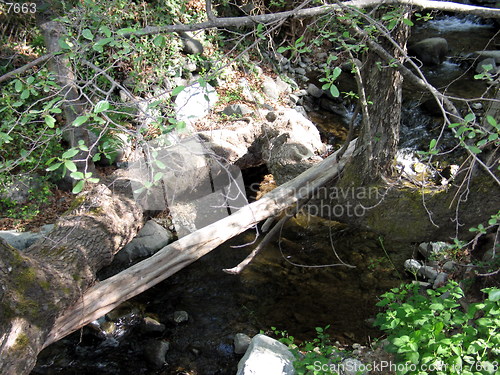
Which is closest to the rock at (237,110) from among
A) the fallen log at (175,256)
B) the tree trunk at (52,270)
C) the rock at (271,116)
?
the rock at (271,116)

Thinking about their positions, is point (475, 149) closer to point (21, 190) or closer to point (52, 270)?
point (52, 270)

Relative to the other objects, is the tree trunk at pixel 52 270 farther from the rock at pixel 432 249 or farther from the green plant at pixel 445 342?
the rock at pixel 432 249

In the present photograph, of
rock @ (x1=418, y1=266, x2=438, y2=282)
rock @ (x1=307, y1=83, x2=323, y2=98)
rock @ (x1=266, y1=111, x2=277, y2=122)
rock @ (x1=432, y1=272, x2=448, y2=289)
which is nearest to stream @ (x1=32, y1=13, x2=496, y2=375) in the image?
rock @ (x1=418, y1=266, x2=438, y2=282)

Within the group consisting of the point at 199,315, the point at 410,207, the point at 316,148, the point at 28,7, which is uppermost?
the point at 28,7

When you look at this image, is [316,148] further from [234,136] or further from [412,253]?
[412,253]

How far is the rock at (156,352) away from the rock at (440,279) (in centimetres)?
290

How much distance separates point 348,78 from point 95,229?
680 centimetres

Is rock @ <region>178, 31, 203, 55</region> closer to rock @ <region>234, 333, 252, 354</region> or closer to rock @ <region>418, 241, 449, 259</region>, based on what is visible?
rock @ <region>418, 241, 449, 259</region>

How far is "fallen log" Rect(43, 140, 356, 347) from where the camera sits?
11.6 feet

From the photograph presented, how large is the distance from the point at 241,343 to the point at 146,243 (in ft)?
6.60

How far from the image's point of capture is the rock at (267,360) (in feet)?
11.5

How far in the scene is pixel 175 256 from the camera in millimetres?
3910

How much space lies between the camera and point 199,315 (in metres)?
4.70

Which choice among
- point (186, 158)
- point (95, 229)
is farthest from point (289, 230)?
point (95, 229)
